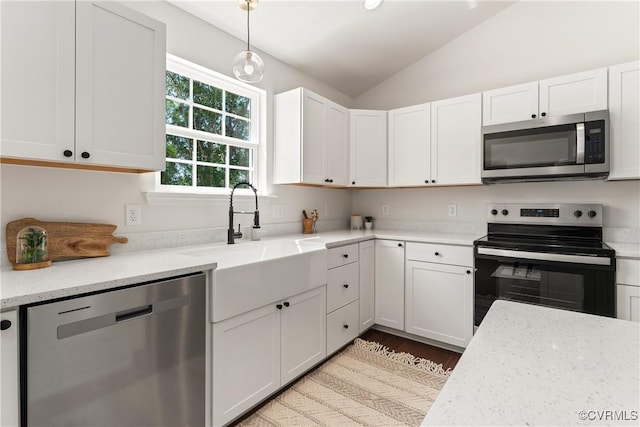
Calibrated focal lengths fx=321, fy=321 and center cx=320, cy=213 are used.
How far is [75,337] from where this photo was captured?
1128 millimetres

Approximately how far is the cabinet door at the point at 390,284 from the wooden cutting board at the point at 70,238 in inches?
79.8

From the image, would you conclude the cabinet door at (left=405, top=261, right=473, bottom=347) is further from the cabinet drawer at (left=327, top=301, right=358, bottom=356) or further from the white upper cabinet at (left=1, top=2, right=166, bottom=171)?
the white upper cabinet at (left=1, top=2, right=166, bottom=171)

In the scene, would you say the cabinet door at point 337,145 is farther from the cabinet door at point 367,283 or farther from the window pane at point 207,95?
the window pane at point 207,95

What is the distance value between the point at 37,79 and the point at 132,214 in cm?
82

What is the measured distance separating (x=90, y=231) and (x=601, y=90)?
11.1ft

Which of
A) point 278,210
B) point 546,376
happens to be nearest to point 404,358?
point 278,210

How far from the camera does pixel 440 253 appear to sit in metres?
2.58

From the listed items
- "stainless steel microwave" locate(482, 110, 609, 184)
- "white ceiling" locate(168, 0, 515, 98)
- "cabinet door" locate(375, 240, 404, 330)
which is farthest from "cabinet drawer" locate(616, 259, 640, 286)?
"white ceiling" locate(168, 0, 515, 98)

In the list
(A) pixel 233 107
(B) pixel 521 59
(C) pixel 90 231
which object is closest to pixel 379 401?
(C) pixel 90 231

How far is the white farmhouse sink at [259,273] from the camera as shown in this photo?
1.58 metres

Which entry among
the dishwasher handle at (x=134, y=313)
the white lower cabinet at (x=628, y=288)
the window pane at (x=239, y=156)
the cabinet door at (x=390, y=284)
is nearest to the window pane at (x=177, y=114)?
the window pane at (x=239, y=156)

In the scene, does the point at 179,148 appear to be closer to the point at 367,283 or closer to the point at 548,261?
the point at 367,283

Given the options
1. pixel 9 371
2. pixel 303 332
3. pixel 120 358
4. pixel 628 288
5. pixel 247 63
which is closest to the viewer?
pixel 9 371

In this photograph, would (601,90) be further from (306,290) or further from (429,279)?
(306,290)
